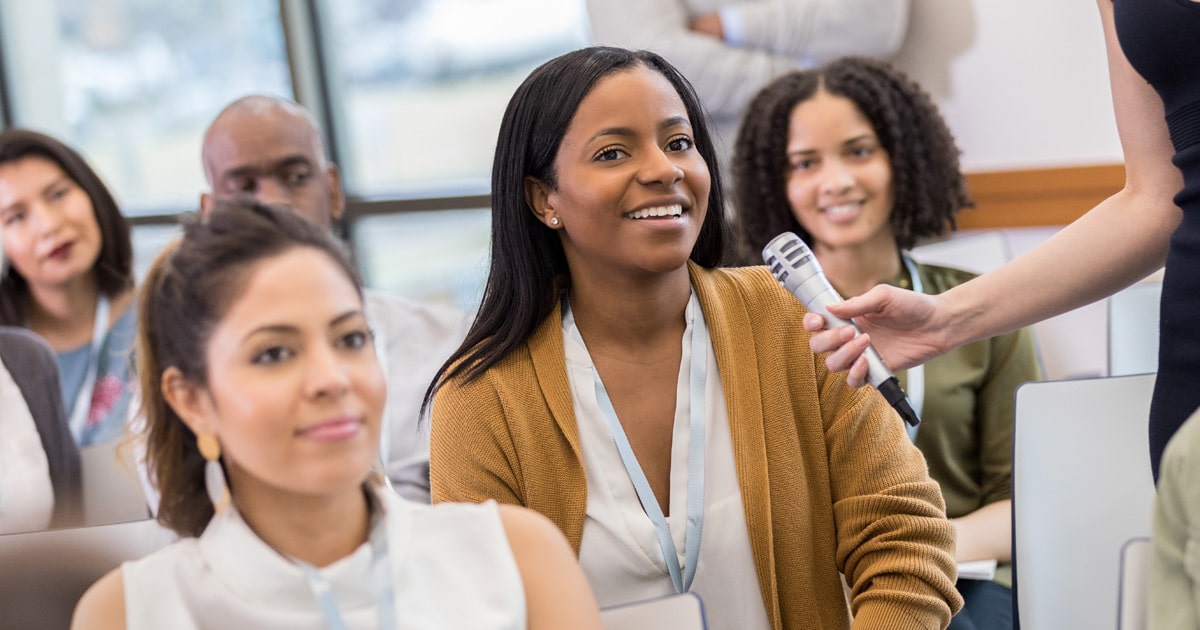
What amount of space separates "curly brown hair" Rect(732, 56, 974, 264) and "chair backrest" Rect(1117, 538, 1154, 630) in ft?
5.61

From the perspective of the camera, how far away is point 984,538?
254cm

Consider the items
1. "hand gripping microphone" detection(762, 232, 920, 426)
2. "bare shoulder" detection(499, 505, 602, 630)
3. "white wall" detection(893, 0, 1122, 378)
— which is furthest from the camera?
"white wall" detection(893, 0, 1122, 378)

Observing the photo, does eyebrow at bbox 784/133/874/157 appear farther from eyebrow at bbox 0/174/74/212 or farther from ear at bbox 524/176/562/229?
eyebrow at bbox 0/174/74/212

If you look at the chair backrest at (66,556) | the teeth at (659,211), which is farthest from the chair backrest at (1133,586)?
the chair backrest at (66,556)

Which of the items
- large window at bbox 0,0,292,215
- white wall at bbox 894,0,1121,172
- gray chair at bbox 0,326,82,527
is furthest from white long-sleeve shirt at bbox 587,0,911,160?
large window at bbox 0,0,292,215

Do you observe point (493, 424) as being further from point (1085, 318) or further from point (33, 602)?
point (1085, 318)

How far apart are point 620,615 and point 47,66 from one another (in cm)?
538

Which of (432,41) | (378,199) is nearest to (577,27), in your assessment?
(432,41)

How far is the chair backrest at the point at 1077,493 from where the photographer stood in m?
1.91

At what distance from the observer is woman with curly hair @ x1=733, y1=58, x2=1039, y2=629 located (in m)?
2.69

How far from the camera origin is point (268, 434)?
141 cm

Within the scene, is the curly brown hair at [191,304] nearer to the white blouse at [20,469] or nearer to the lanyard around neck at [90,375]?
the white blouse at [20,469]

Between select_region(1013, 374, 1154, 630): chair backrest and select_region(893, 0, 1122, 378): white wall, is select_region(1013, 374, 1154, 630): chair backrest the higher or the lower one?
the lower one

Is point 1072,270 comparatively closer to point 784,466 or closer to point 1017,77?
point 784,466
